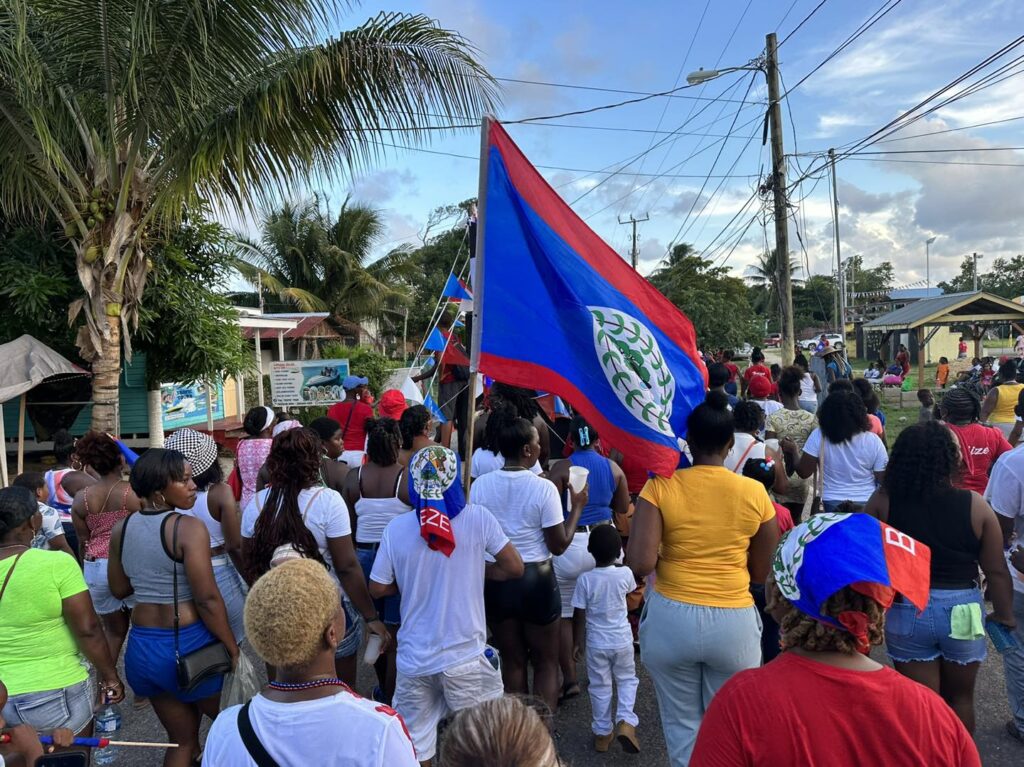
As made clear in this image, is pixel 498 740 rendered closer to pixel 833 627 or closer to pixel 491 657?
pixel 833 627

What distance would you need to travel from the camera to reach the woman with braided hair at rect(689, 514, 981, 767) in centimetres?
163

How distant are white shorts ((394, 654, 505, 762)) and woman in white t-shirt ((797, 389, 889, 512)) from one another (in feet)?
9.67

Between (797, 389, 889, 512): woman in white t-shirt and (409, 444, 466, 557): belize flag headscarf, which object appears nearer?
(409, 444, 466, 557): belize flag headscarf

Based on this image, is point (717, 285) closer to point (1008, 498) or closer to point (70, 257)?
point (70, 257)

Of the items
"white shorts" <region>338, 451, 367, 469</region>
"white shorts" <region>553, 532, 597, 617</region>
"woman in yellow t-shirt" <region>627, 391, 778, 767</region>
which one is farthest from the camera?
"white shorts" <region>338, 451, 367, 469</region>

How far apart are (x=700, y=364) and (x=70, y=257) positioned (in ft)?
34.1

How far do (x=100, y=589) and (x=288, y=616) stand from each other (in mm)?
2813

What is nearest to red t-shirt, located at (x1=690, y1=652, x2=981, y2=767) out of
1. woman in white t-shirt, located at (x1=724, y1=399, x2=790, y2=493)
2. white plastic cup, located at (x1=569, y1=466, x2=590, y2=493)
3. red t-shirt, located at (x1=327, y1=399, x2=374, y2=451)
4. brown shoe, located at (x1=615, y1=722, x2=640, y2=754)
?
brown shoe, located at (x1=615, y1=722, x2=640, y2=754)

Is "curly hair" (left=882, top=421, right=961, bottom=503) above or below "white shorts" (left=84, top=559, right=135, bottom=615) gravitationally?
above

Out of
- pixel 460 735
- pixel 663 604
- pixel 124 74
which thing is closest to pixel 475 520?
pixel 663 604

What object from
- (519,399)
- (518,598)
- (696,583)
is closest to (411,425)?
(518,598)

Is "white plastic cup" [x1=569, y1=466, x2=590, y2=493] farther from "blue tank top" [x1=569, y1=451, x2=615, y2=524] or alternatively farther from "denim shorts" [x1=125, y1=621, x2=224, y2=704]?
"denim shorts" [x1=125, y1=621, x2=224, y2=704]

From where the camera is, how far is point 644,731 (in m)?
4.04

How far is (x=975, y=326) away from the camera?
2611 centimetres
